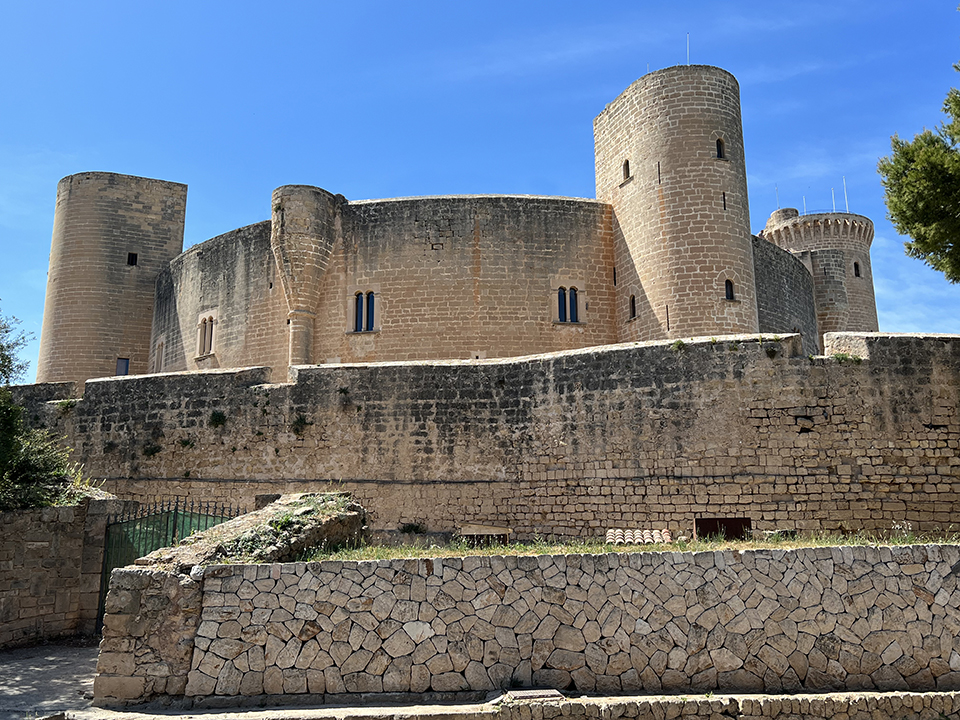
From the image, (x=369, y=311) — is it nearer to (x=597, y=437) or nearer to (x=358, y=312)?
(x=358, y=312)

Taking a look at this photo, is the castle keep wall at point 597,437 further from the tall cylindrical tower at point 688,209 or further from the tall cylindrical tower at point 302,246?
the tall cylindrical tower at point 302,246

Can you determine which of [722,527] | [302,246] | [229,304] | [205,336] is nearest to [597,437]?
[722,527]

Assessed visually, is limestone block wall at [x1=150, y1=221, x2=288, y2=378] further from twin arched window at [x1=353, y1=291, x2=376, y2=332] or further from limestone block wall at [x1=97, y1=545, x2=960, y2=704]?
limestone block wall at [x1=97, y1=545, x2=960, y2=704]

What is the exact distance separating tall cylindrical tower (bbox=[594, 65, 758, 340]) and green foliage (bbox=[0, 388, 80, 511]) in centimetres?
1430

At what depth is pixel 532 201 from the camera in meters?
23.0

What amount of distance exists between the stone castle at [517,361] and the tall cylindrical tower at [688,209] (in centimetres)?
6

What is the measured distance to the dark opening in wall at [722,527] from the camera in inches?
508

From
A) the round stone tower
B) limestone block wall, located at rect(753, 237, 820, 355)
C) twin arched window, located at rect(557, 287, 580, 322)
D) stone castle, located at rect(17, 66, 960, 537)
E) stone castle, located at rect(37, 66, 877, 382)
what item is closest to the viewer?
stone castle, located at rect(17, 66, 960, 537)

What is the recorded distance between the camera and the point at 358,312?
23.4 m

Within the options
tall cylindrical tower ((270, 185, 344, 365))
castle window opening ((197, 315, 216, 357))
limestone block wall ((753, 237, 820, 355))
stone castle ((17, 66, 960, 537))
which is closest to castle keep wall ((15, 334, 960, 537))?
stone castle ((17, 66, 960, 537))

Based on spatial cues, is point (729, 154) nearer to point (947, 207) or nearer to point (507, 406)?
point (947, 207)

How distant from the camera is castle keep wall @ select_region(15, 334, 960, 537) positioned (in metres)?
12.6

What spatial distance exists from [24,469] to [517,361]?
8.25m

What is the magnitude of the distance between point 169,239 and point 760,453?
1058 inches
